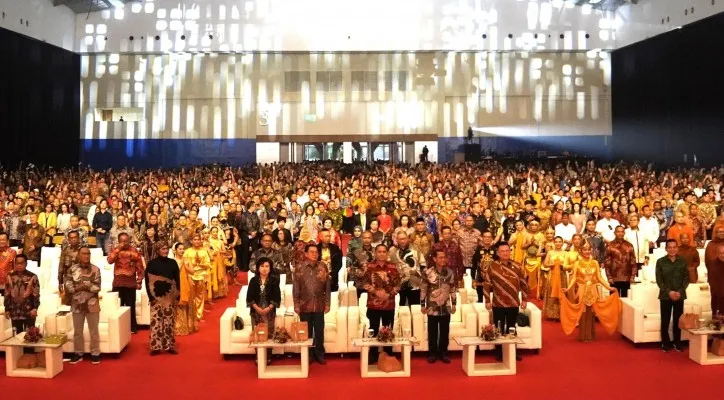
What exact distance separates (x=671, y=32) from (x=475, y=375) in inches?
872

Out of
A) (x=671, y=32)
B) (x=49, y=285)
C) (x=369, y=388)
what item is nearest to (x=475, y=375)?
(x=369, y=388)

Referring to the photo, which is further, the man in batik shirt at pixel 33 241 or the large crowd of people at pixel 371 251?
the man in batik shirt at pixel 33 241

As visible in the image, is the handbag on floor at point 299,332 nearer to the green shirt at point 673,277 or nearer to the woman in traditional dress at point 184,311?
the woman in traditional dress at point 184,311

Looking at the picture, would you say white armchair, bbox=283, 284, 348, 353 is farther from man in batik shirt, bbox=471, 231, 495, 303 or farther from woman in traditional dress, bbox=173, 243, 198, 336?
man in batik shirt, bbox=471, 231, 495, 303

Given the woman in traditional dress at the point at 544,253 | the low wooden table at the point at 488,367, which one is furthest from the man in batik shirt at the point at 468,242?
the low wooden table at the point at 488,367

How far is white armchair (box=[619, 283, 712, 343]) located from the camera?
859 cm

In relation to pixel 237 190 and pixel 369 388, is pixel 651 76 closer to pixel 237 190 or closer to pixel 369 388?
pixel 237 190

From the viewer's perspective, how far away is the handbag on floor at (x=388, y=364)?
763 cm

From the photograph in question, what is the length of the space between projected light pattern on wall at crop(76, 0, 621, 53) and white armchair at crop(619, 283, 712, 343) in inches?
894

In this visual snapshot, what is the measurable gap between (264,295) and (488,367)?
8.47ft

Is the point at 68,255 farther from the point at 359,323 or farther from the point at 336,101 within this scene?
the point at 336,101

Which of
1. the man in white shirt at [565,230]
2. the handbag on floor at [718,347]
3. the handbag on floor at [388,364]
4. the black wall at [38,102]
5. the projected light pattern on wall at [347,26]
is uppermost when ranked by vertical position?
the projected light pattern on wall at [347,26]

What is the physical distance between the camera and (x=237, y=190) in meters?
18.8

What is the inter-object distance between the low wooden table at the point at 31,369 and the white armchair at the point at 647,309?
6.60 m
